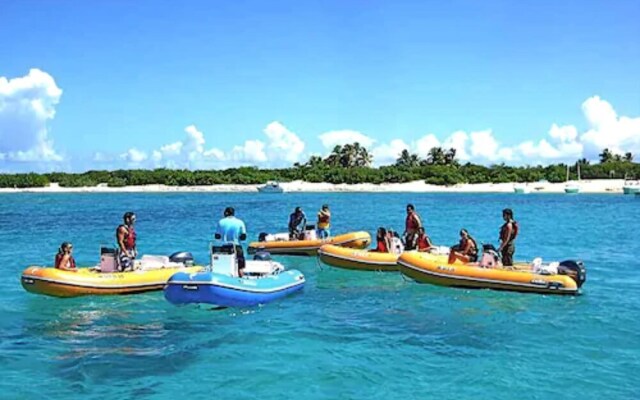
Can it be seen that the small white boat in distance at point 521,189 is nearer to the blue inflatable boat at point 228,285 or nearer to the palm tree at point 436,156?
the palm tree at point 436,156

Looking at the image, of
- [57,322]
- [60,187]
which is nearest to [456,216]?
[57,322]

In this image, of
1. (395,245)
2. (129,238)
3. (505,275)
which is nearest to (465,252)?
(505,275)

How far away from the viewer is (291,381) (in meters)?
9.18

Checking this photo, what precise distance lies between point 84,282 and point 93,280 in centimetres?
18

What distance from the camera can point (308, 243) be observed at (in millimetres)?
20672

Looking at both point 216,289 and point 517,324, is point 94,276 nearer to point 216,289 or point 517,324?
point 216,289

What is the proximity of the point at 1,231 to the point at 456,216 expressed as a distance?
28.6 m

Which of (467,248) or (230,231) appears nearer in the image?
(230,231)

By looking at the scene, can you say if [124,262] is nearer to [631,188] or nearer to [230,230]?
[230,230]

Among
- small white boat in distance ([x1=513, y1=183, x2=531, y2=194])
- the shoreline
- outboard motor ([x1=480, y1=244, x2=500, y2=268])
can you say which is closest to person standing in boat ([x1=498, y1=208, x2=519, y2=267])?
outboard motor ([x1=480, y1=244, x2=500, y2=268])

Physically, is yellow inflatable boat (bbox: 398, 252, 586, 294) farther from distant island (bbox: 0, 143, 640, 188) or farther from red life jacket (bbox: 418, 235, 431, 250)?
distant island (bbox: 0, 143, 640, 188)

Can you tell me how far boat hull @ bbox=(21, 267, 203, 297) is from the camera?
13.5 meters

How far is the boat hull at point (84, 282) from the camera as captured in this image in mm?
13547

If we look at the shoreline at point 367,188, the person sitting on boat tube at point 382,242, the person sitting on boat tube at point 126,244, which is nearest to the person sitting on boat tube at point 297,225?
the person sitting on boat tube at point 382,242
